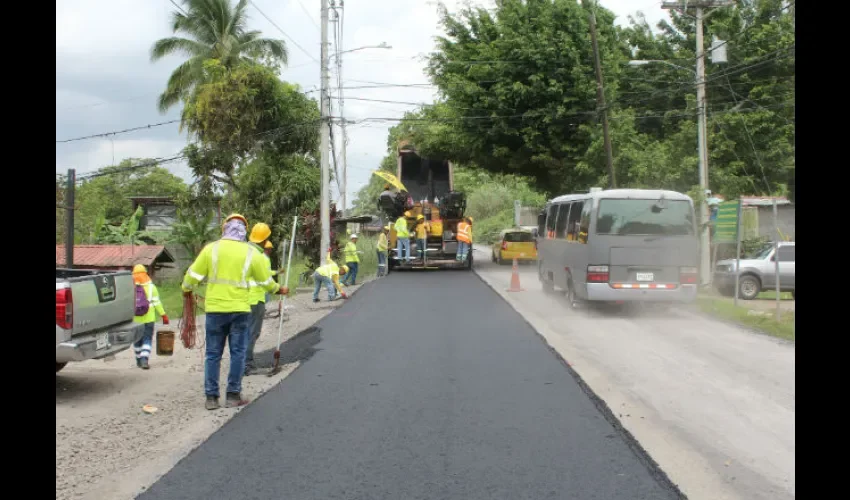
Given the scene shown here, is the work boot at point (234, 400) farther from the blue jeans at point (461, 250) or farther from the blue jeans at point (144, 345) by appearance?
the blue jeans at point (461, 250)

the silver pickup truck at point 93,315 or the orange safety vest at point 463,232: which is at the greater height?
the orange safety vest at point 463,232

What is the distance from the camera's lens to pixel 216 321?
7773 millimetres

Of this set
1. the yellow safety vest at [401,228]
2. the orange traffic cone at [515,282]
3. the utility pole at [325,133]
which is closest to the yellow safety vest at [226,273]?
the orange traffic cone at [515,282]

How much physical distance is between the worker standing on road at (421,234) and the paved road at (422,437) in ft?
52.3

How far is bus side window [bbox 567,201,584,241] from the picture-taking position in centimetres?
1617

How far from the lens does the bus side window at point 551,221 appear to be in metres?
18.6

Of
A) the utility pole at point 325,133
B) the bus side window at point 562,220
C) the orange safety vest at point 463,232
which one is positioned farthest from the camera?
the orange safety vest at point 463,232

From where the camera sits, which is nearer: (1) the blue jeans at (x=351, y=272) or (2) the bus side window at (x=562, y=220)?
(2) the bus side window at (x=562, y=220)

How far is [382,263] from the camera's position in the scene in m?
26.3

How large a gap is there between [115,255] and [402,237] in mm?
10015

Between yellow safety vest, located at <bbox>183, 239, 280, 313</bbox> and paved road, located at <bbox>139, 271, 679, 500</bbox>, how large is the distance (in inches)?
39.4
